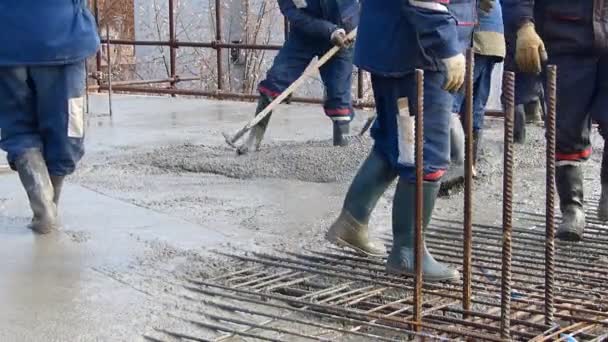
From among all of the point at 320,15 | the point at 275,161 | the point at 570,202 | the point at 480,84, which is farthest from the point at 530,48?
the point at 320,15

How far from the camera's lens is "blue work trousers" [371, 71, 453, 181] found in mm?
3643

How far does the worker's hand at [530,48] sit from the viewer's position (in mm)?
4301

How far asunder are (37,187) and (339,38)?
7.90 feet

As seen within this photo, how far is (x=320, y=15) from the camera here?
6312 millimetres

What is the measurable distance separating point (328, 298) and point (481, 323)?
52cm

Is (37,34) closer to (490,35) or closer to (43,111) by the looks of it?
(43,111)

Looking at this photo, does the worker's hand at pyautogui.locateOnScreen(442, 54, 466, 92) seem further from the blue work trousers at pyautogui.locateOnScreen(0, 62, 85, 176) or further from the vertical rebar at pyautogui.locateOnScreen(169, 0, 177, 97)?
the vertical rebar at pyautogui.locateOnScreen(169, 0, 177, 97)

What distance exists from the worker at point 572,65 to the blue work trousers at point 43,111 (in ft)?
5.83

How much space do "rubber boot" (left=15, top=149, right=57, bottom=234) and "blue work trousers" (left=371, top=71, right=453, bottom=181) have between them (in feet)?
4.63

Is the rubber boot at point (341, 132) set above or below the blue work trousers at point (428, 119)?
below

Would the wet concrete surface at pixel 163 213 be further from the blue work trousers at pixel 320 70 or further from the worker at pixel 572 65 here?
the worker at pixel 572 65

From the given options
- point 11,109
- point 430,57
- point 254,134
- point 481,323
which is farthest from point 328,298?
point 254,134

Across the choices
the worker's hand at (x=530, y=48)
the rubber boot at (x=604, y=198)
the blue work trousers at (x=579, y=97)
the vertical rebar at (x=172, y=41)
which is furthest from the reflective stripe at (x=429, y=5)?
the vertical rebar at (x=172, y=41)

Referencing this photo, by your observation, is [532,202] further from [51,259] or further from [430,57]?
[51,259]
